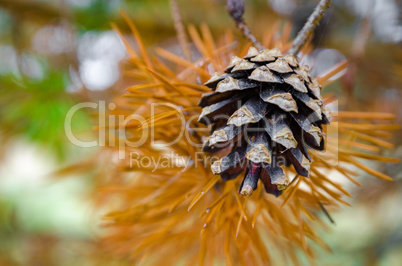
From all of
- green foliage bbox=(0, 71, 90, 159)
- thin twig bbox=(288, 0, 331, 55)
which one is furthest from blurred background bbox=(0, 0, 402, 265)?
thin twig bbox=(288, 0, 331, 55)

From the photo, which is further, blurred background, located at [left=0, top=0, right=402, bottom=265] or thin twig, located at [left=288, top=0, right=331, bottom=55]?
blurred background, located at [left=0, top=0, right=402, bottom=265]

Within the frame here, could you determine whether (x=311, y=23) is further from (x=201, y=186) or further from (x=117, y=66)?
(x=117, y=66)

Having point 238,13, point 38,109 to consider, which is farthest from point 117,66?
point 238,13

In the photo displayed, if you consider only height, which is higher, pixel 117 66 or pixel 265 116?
pixel 117 66

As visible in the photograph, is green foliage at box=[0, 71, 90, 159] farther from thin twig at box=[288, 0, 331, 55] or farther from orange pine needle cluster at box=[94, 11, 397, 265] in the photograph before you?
thin twig at box=[288, 0, 331, 55]

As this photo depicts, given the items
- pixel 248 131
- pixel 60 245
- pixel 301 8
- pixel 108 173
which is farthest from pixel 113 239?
pixel 60 245

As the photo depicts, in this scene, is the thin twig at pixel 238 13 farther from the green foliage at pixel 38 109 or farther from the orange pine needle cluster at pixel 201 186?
the green foliage at pixel 38 109
